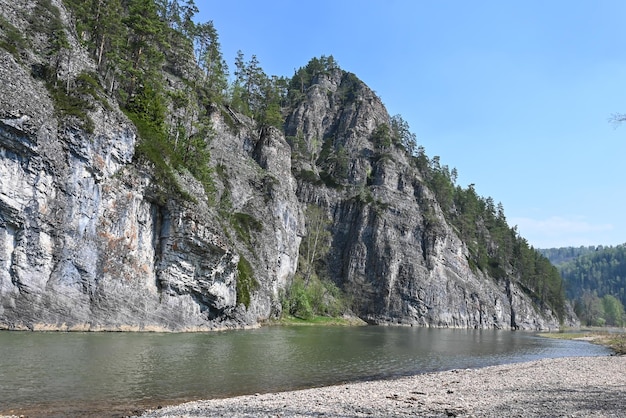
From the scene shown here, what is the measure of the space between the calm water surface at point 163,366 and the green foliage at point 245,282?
15051 millimetres

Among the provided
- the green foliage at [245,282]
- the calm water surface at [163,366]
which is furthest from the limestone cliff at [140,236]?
the calm water surface at [163,366]

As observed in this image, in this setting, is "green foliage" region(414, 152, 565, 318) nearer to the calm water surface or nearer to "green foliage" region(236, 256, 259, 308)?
"green foliage" region(236, 256, 259, 308)

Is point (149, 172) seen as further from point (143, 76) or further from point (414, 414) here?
point (414, 414)

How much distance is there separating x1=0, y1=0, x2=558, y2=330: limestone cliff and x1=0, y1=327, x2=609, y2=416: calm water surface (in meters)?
4.87

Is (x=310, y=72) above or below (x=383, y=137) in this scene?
above

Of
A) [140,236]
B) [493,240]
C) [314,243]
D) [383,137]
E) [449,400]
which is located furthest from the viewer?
[493,240]

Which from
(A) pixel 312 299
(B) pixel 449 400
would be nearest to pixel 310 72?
(A) pixel 312 299

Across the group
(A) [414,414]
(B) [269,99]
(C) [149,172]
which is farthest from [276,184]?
(A) [414,414]

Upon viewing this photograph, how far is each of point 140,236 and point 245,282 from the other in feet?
56.7

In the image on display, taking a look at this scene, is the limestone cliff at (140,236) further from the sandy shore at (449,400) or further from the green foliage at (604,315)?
the green foliage at (604,315)

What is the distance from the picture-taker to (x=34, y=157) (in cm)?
3409

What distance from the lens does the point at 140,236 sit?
42.6 meters

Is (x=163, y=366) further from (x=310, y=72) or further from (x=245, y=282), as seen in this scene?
(x=310, y=72)

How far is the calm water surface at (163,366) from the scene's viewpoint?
1642cm
